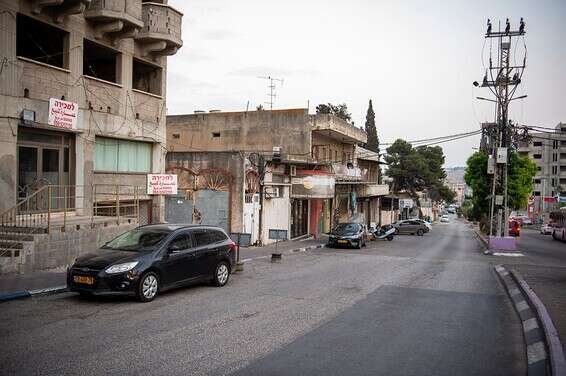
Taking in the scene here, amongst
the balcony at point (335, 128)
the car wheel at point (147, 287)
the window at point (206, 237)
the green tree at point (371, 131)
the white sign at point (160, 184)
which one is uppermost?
the green tree at point (371, 131)

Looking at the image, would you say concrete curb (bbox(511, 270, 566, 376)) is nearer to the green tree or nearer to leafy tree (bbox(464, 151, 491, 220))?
leafy tree (bbox(464, 151, 491, 220))

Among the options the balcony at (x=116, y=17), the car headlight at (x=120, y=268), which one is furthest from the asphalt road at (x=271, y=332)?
the balcony at (x=116, y=17)

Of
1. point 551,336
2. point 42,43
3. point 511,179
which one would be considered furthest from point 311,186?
point 551,336

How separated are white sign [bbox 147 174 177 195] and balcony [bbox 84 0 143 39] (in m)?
5.50

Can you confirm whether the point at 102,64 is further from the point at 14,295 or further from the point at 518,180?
the point at 518,180

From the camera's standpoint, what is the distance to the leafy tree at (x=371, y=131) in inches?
2801

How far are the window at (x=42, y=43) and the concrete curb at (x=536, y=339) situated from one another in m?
15.2

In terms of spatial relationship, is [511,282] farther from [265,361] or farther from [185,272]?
[265,361]

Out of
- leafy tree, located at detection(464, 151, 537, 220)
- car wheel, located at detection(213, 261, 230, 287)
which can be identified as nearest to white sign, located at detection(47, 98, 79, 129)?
car wheel, located at detection(213, 261, 230, 287)

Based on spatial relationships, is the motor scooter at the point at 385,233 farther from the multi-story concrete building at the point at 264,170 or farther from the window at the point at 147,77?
the window at the point at 147,77

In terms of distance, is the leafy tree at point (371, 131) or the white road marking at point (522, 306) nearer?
the white road marking at point (522, 306)

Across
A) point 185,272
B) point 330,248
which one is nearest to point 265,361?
point 185,272

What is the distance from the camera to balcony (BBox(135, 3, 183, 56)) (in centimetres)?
1884

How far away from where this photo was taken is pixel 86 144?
17016 mm
